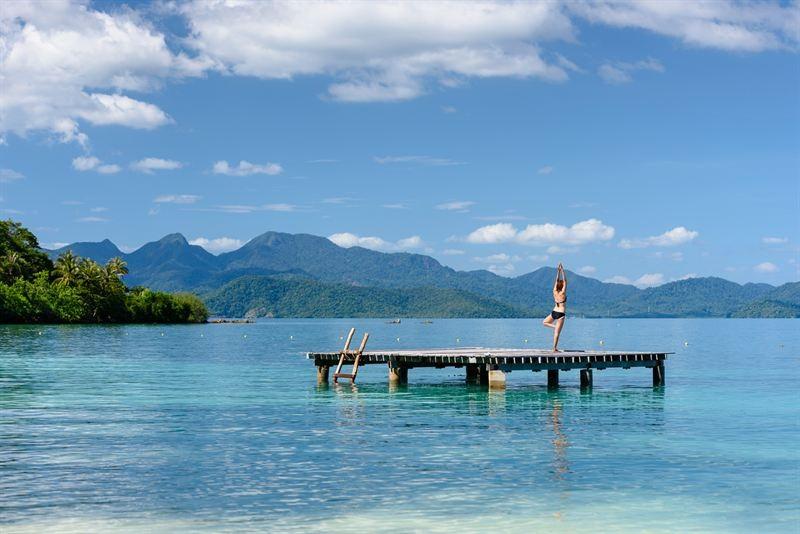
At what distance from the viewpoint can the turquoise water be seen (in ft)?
66.8

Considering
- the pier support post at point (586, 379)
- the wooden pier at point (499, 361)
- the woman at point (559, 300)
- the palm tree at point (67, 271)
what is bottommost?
the pier support post at point (586, 379)

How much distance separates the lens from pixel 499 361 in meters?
46.7

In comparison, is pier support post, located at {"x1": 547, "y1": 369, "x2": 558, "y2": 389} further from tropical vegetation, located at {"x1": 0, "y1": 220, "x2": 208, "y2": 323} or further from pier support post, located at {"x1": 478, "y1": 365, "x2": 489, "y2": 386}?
tropical vegetation, located at {"x1": 0, "y1": 220, "x2": 208, "y2": 323}

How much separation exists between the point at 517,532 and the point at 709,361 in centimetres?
7187

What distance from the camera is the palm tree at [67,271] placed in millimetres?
162875

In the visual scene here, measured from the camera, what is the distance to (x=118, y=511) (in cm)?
2047

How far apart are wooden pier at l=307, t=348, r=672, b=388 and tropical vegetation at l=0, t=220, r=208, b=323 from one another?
11047 centimetres

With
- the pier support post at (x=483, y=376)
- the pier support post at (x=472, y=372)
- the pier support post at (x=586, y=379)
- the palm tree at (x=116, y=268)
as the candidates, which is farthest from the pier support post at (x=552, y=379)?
the palm tree at (x=116, y=268)

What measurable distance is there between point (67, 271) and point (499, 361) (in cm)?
13346

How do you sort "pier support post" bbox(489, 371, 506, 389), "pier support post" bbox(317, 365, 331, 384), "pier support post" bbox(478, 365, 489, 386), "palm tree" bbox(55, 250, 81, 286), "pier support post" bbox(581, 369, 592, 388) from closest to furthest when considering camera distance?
"pier support post" bbox(489, 371, 506, 389)
"pier support post" bbox(581, 369, 592, 388)
"pier support post" bbox(478, 365, 489, 386)
"pier support post" bbox(317, 365, 331, 384)
"palm tree" bbox(55, 250, 81, 286)

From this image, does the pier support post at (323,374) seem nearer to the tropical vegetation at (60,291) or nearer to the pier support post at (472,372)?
the pier support post at (472,372)

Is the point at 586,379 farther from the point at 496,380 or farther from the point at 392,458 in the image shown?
the point at 392,458

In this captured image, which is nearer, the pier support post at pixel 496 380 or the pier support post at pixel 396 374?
the pier support post at pixel 496 380

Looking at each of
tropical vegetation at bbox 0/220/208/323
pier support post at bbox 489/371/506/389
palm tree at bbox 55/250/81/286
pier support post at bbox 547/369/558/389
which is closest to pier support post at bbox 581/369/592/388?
pier support post at bbox 547/369/558/389
